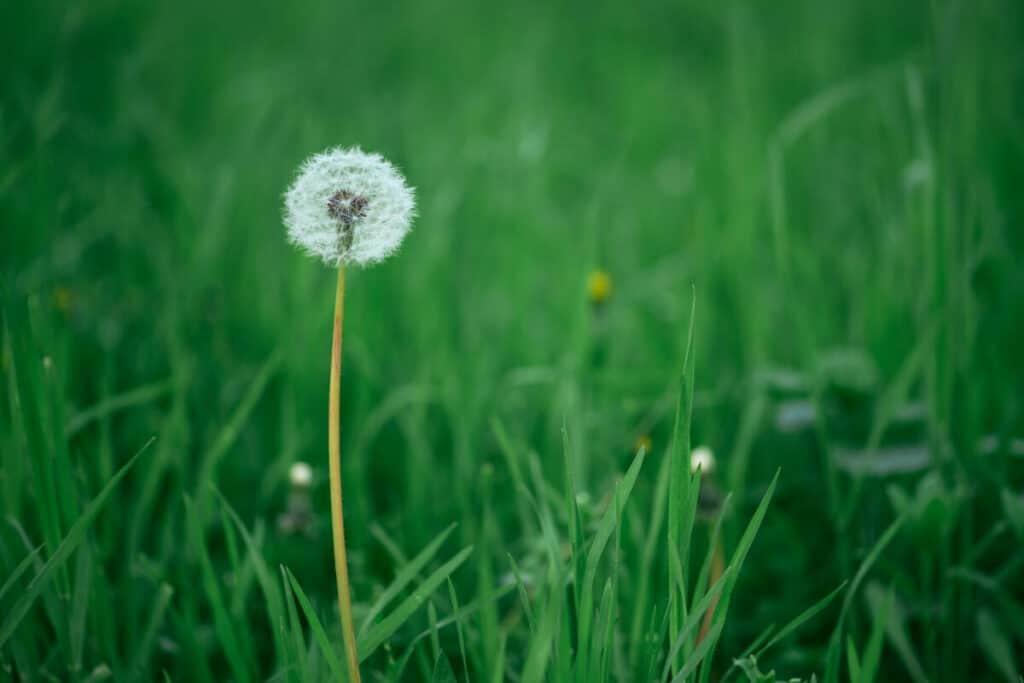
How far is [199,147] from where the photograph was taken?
3.00 meters

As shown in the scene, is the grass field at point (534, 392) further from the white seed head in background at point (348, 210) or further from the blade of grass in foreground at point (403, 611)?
the white seed head in background at point (348, 210)

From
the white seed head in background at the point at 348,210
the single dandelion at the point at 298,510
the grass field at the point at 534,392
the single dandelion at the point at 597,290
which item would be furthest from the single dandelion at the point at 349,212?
the single dandelion at the point at 597,290

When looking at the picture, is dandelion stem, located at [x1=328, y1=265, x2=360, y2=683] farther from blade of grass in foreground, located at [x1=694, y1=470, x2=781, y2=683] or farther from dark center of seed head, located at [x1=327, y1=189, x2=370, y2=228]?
A: blade of grass in foreground, located at [x1=694, y1=470, x2=781, y2=683]

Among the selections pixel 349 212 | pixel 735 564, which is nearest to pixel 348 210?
pixel 349 212

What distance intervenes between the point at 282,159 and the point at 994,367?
7.69 feet

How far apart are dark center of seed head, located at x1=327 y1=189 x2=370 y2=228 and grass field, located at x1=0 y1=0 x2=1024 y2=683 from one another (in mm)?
305

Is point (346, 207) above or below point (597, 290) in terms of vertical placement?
above

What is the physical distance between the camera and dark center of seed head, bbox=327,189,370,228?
799mm

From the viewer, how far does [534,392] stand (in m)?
1.81

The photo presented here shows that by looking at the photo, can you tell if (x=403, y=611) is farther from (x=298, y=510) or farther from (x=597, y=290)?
(x=597, y=290)

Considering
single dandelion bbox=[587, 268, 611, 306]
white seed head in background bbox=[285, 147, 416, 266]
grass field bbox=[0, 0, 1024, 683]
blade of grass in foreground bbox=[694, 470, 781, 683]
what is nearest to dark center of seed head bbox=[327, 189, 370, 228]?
white seed head in background bbox=[285, 147, 416, 266]

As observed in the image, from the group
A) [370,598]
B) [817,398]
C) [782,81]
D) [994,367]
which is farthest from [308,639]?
[782,81]

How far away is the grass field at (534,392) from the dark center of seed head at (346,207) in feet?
1.00

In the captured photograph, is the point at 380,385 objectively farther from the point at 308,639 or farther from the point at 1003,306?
the point at 1003,306
